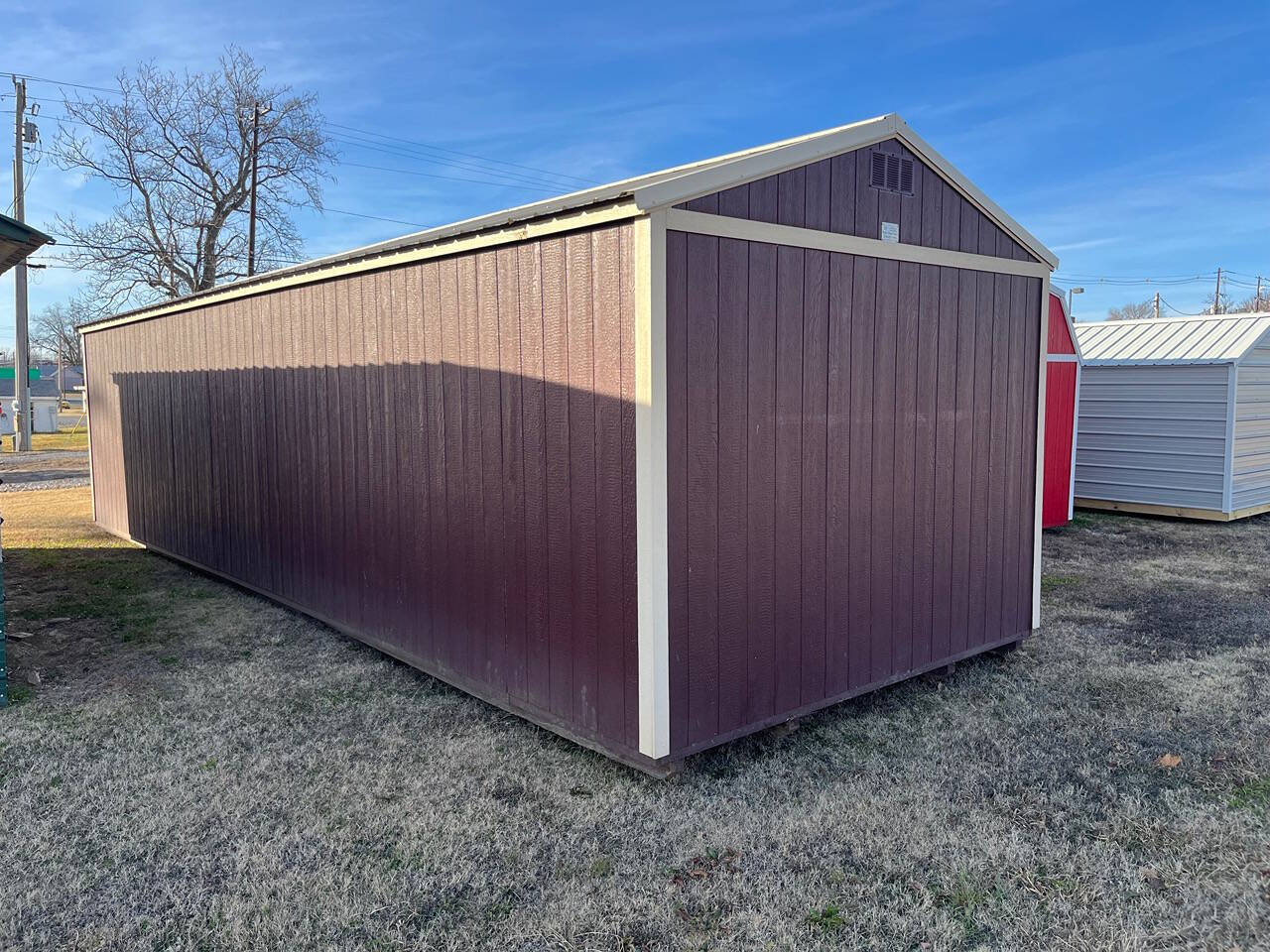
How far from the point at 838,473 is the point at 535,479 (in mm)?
1352

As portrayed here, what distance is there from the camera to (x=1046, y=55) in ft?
34.6

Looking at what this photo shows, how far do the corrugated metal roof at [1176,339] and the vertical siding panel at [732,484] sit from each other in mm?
8893

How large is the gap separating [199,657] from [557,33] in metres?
13.7

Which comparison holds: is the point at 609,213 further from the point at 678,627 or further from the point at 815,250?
the point at 678,627

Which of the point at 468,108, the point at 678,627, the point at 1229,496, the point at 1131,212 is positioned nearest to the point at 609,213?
the point at 678,627

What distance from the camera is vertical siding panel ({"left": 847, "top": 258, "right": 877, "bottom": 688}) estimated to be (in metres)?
3.88

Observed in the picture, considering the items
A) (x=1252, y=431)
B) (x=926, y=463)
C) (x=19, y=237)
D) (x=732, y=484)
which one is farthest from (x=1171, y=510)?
(x=19, y=237)

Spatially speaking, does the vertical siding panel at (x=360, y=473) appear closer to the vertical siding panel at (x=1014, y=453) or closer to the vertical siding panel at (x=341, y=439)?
the vertical siding panel at (x=341, y=439)

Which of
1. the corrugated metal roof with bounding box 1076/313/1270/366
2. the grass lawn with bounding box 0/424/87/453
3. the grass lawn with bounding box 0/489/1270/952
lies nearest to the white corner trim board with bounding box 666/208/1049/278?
the grass lawn with bounding box 0/489/1270/952

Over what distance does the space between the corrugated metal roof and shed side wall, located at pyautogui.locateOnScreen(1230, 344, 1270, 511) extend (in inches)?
9.4

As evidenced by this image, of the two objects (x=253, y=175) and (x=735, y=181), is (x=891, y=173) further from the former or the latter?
(x=253, y=175)

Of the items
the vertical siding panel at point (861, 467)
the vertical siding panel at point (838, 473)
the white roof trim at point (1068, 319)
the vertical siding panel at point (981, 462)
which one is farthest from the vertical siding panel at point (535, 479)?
the white roof trim at point (1068, 319)

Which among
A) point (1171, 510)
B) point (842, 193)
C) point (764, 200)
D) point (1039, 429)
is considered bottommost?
point (1171, 510)

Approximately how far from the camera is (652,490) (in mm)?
3148
